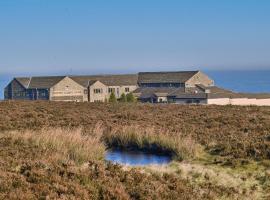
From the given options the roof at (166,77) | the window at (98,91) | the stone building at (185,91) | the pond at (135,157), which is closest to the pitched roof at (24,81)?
the window at (98,91)

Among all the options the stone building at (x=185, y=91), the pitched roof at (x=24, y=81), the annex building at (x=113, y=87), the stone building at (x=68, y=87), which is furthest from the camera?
the pitched roof at (x=24, y=81)

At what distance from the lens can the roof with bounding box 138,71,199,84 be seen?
381 ft

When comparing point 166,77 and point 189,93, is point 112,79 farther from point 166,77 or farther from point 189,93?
point 189,93

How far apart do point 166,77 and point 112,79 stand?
1202cm

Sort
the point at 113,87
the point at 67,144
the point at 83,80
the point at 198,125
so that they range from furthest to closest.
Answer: the point at 113,87 → the point at 83,80 → the point at 198,125 → the point at 67,144

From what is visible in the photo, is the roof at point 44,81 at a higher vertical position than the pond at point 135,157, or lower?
higher

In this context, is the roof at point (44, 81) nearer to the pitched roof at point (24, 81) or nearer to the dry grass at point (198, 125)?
the pitched roof at point (24, 81)

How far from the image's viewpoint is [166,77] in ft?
391

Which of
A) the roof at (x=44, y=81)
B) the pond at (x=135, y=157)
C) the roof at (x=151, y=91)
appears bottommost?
the pond at (x=135, y=157)

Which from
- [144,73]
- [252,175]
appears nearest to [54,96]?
[144,73]

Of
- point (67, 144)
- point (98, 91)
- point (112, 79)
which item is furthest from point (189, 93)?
point (67, 144)

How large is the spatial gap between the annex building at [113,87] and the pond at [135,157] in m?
76.4

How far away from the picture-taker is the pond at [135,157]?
19219 millimetres

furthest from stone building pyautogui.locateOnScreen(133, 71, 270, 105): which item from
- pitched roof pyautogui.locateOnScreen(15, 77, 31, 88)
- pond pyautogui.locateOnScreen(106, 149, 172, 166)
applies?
pond pyautogui.locateOnScreen(106, 149, 172, 166)
